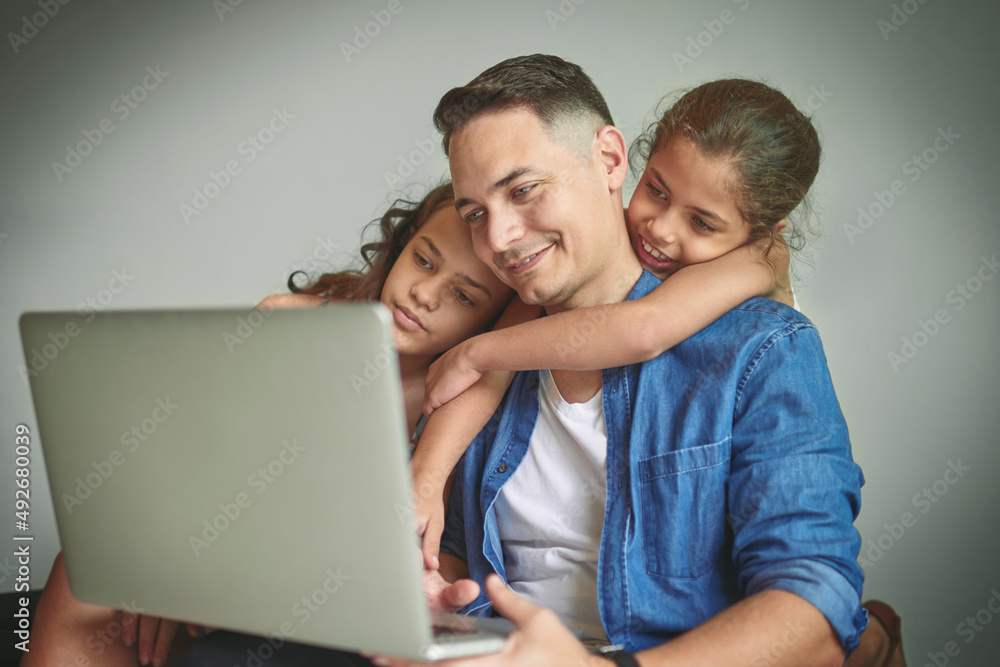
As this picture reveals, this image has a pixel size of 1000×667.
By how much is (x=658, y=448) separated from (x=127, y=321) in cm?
92

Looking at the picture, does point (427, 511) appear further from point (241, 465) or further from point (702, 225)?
point (702, 225)

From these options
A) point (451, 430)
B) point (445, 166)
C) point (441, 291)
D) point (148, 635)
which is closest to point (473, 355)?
point (451, 430)

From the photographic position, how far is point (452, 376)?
64.2 inches

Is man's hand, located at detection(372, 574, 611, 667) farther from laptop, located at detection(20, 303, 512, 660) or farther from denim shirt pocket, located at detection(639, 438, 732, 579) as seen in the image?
denim shirt pocket, located at detection(639, 438, 732, 579)

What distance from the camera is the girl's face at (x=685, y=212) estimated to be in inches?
63.6

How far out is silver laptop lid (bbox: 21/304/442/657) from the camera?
35.8 inches

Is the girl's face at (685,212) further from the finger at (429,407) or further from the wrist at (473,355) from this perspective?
the finger at (429,407)

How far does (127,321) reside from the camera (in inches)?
40.5

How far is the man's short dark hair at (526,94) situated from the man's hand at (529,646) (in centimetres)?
95

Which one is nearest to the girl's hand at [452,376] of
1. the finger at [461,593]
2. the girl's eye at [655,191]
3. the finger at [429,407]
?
the finger at [429,407]

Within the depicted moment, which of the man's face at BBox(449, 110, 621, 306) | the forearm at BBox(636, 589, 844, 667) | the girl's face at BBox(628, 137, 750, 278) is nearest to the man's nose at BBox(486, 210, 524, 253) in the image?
the man's face at BBox(449, 110, 621, 306)

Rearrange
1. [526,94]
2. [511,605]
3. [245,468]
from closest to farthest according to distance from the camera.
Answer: [245,468] → [511,605] → [526,94]

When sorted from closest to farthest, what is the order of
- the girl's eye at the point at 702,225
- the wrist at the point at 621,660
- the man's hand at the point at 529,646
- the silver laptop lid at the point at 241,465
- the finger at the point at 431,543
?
1. the silver laptop lid at the point at 241,465
2. the man's hand at the point at 529,646
3. the wrist at the point at 621,660
4. the finger at the point at 431,543
5. the girl's eye at the point at 702,225

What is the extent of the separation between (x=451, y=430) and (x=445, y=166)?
123cm
